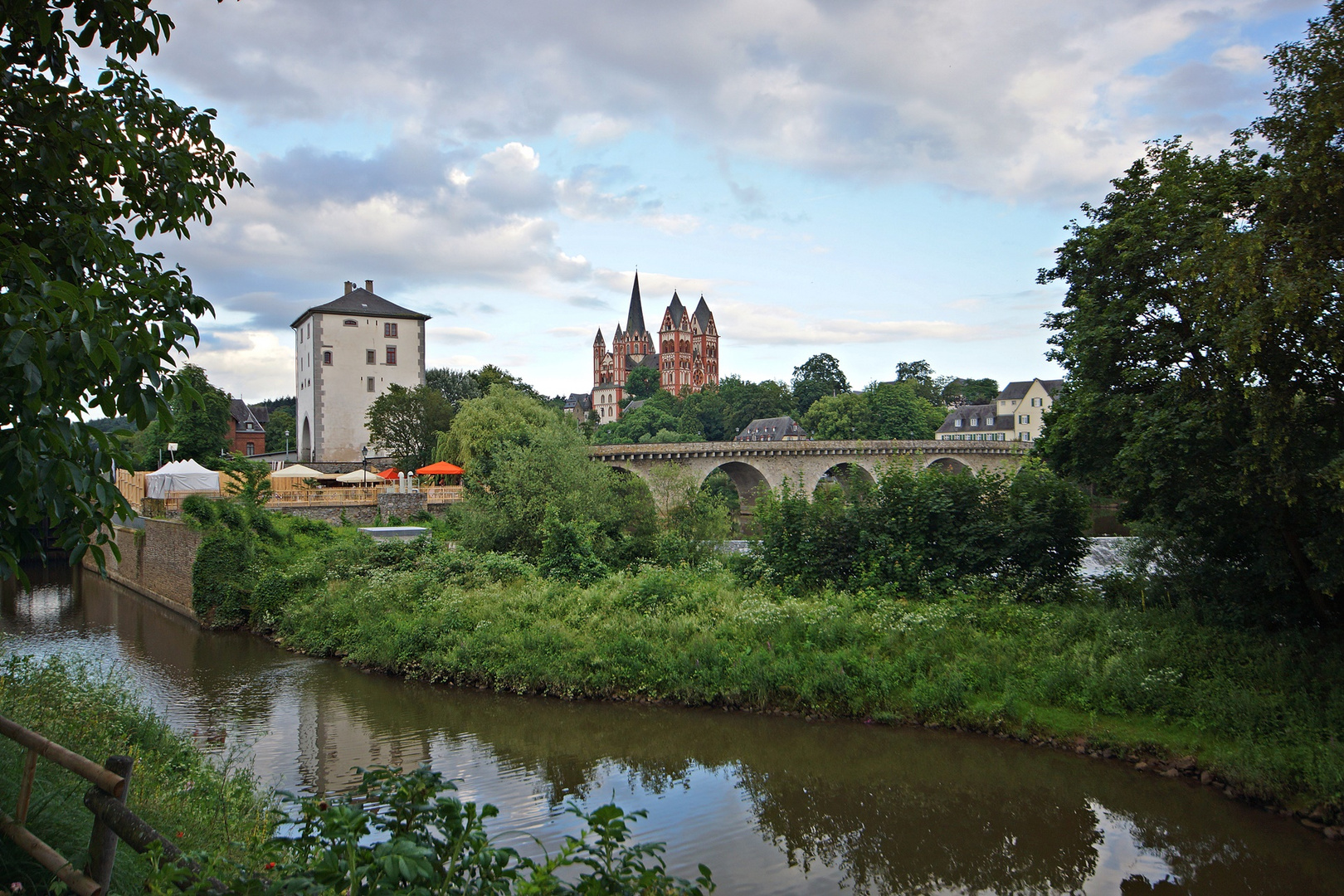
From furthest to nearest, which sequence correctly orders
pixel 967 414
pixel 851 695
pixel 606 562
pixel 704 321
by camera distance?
pixel 704 321
pixel 967 414
pixel 606 562
pixel 851 695

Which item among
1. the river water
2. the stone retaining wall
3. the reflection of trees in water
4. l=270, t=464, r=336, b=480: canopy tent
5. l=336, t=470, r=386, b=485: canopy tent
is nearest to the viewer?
the reflection of trees in water

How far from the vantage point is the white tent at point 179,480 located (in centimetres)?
3400

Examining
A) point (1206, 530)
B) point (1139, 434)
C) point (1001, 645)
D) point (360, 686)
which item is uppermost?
point (1139, 434)

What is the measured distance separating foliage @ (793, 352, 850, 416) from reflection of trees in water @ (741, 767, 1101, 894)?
100.0 m

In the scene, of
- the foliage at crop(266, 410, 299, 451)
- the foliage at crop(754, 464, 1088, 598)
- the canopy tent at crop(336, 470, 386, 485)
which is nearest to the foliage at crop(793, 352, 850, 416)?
the foliage at crop(266, 410, 299, 451)

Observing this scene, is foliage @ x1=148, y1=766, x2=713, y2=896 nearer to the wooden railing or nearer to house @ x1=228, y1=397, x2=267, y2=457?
the wooden railing

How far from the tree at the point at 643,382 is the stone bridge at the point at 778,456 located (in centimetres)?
8856

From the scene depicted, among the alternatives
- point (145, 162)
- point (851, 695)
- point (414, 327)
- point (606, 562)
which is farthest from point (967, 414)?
point (145, 162)

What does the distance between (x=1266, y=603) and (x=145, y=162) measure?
1661 centimetres

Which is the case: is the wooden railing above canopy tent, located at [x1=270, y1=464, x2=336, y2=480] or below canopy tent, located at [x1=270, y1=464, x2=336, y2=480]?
below

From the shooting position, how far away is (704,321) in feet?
517

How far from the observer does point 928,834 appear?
10.6m

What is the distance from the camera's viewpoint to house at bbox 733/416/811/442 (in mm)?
98500

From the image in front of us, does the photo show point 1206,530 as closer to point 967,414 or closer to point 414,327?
point 414,327
